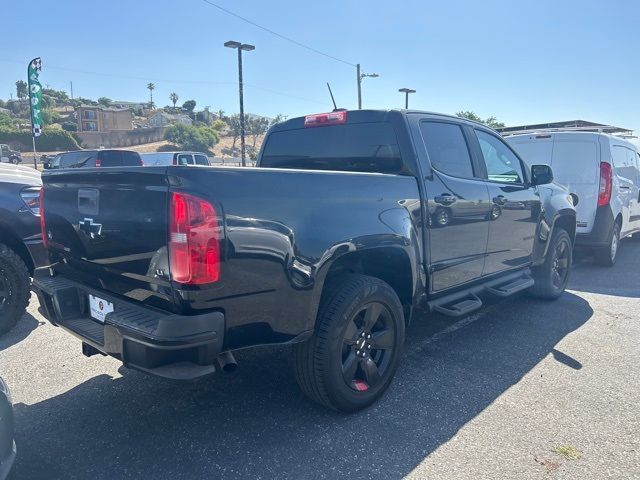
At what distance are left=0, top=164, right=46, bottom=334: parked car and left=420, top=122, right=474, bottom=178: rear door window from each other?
341 cm

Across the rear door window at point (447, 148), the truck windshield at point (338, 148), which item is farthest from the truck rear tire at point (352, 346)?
the rear door window at point (447, 148)

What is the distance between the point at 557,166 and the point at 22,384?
727 centimetres

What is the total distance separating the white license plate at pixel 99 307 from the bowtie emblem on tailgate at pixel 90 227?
1.21ft

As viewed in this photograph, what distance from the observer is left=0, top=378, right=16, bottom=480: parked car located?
83.8 inches

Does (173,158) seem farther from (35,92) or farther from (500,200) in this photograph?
(35,92)

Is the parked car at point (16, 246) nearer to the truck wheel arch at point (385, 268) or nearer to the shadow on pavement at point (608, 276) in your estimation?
the truck wheel arch at point (385, 268)

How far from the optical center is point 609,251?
7535 mm

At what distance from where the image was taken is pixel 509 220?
183 inches

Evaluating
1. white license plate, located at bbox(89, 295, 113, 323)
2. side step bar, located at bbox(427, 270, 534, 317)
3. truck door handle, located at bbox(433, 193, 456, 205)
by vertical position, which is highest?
truck door handle, located at bbox(433, 193, 456, 205)

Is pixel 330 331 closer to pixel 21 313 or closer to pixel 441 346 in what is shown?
pixel 441 346

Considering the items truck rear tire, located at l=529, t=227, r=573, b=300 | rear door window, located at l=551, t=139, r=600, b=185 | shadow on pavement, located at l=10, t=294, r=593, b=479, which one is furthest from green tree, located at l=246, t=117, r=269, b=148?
shadow on pavement, located at l=10, t=294, r=593, b=479

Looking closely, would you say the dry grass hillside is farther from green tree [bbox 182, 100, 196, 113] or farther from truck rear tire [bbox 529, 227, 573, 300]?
truck rear tire [bbox 529, 227, 573, 300]

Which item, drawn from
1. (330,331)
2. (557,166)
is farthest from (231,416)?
(557,166)

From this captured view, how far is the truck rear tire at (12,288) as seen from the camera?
4352 mm
